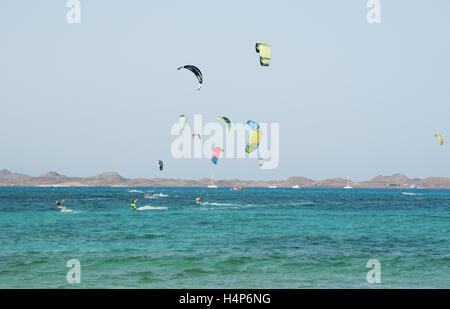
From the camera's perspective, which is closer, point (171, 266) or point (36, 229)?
point (171, 266)

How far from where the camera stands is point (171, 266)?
17.9 meters

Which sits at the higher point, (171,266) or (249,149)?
(249,149)

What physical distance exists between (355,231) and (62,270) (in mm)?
20676
